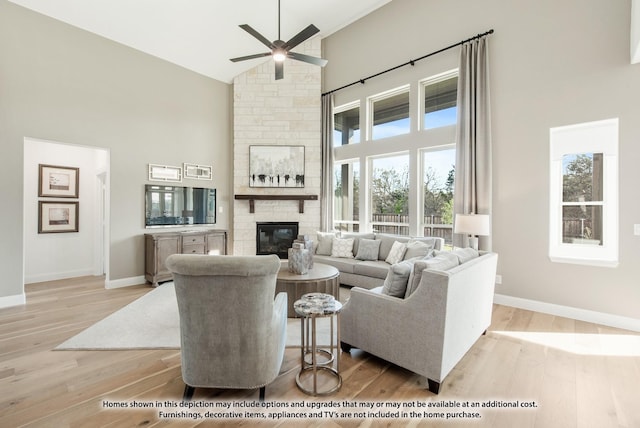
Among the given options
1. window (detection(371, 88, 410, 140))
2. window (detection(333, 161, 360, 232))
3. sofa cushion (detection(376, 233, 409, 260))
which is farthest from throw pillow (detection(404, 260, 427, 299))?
window (detection(333, 161, 360, 232))

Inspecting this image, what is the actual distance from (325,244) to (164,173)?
10.7 feet

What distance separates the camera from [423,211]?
16.7ft

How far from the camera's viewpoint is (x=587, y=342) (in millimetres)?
2809

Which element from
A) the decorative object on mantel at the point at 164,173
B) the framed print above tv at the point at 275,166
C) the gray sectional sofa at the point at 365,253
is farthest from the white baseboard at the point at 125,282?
the gray sectional sofa at the point at 365,253

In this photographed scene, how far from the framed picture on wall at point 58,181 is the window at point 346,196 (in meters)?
5.02

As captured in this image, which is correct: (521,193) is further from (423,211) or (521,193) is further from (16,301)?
(16,301)

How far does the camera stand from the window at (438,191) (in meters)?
4.72

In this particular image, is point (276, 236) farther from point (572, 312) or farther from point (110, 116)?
point (572, 312)

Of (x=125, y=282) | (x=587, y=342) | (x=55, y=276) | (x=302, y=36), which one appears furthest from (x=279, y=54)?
(x=55, y=276)

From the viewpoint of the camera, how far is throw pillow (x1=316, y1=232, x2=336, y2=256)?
210 inches

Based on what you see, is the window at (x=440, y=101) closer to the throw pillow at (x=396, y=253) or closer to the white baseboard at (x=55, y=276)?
the throw pillow at (x=396, y=253)

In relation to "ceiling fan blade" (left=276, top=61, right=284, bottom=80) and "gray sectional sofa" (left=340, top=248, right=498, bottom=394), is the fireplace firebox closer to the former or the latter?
"ceiling fan blade" (left=276, top=61, right=284, bottom=80)

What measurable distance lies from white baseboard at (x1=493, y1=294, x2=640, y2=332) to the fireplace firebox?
12.8 feet

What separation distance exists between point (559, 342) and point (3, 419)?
4.41 meters
